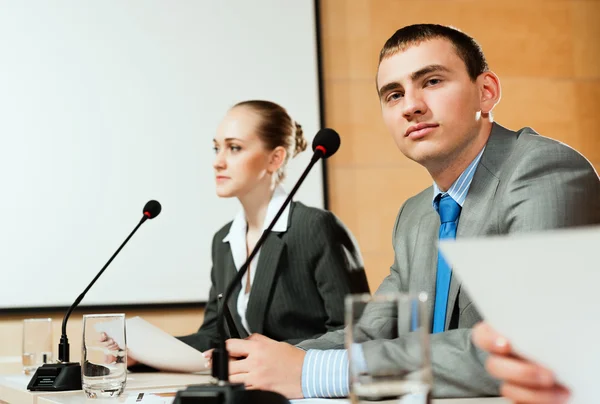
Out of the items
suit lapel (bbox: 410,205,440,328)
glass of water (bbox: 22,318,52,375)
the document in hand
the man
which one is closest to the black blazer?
glass of water (bbox: 22,318,52,375)

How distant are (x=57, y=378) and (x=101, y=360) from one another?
269mm

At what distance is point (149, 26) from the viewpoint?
360 centimetres

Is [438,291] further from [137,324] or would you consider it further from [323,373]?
[137,324]

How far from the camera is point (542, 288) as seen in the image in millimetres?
629

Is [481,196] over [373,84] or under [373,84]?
under

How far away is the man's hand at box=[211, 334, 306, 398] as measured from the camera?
1.37 meters

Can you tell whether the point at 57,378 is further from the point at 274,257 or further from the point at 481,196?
the point at 274,257

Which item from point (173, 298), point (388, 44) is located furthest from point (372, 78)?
point (388, 44)

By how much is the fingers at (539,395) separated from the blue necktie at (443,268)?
803 millimetres

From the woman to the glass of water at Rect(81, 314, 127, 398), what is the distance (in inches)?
42.8

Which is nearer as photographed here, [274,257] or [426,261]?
[426,261]

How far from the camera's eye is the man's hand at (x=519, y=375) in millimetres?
760

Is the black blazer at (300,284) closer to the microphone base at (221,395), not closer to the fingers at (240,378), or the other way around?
the fingers at (240,378)

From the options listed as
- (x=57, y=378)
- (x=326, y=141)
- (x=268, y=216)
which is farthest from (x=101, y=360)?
(x=268, y=216)
